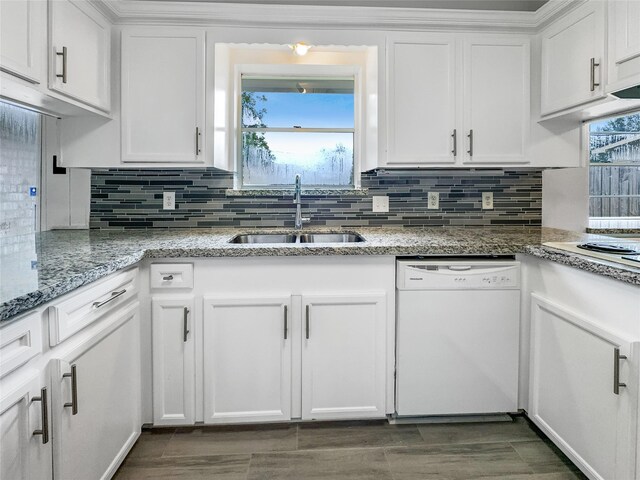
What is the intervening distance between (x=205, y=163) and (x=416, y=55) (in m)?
1.30

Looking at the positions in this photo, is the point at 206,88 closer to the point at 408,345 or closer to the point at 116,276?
the point at 116,276

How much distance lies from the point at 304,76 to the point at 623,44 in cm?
170

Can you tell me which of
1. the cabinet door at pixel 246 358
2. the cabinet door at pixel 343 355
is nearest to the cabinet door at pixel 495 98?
the cabinet door at pixel 343 355

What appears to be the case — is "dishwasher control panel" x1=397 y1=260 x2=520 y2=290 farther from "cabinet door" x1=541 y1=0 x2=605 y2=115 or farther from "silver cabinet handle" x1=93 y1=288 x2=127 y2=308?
"silver cabinet handle" x1=93 y1=288 x2=127 y2=308

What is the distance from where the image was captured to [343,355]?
1966 millimetres

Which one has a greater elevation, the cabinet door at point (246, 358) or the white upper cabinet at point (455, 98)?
the white upper cabinet at point (455, 98)

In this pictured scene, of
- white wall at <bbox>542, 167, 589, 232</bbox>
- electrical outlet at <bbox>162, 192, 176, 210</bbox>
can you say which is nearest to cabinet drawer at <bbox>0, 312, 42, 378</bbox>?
electrical outlet at <bbox>162, 192, 176, 210</bbox>

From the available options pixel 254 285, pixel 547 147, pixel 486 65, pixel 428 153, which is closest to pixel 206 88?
pixel 254 285

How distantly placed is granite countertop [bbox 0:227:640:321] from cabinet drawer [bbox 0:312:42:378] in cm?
4

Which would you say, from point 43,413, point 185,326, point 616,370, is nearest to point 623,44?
point 616,370

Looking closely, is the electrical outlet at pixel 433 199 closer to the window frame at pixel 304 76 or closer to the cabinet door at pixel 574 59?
the window frame at pixel 304 76

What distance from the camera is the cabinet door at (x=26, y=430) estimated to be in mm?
971

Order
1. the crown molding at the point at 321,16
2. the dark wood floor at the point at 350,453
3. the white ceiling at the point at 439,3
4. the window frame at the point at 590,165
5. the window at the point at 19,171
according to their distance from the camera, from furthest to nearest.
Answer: the window frame at the point at 590,165, the white ceiling at the point at 439,3, the crown molding at the point at 321,16, the window at the point at 19,171, the dark wood floor at the point at 350,453

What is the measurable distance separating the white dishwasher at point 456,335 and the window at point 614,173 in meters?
1.01
